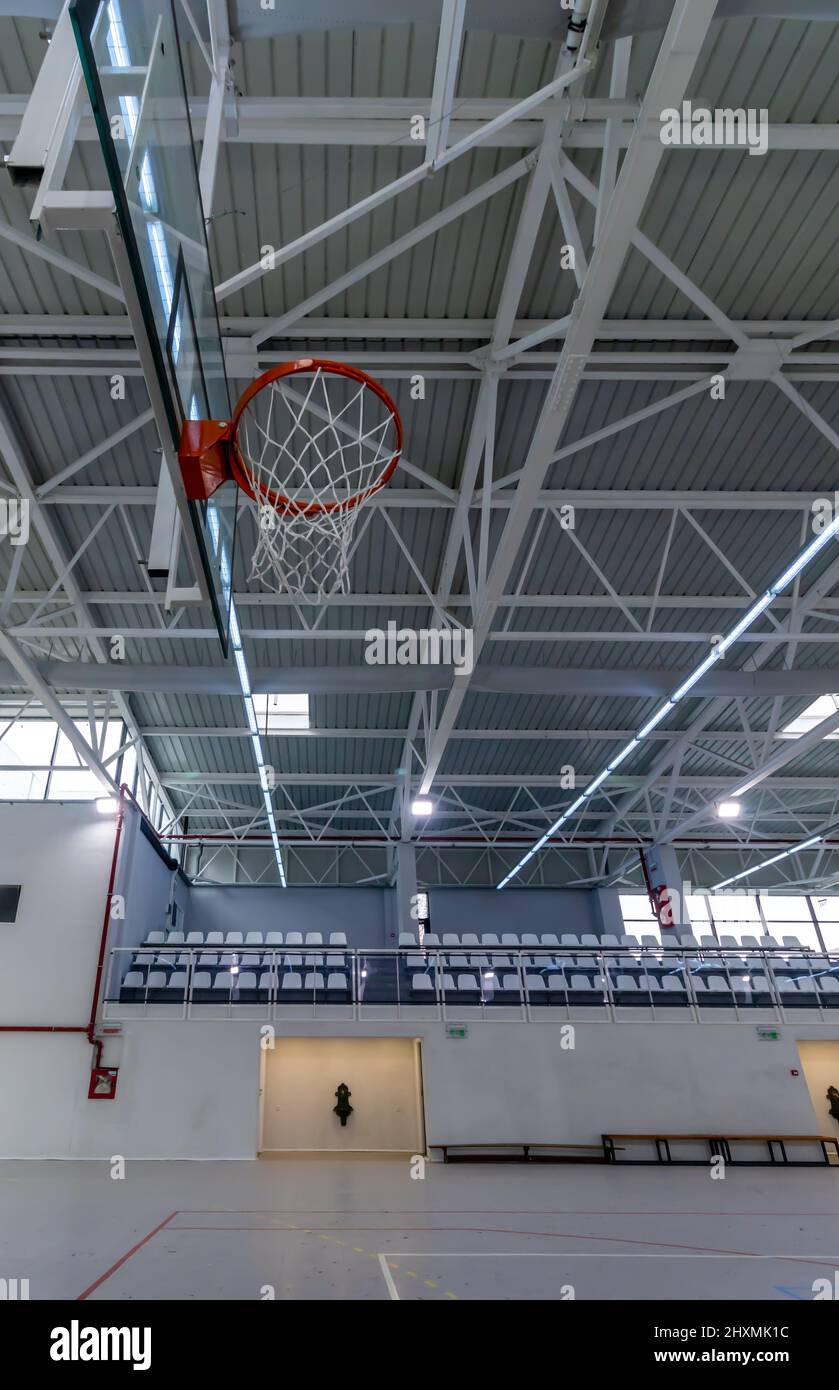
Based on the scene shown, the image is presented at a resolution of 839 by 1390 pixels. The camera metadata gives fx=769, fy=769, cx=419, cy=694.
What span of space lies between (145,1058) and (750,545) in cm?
1514

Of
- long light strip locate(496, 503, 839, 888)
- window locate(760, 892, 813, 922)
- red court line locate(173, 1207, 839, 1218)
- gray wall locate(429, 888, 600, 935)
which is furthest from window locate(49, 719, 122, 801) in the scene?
window locate(760, 892, 813, 922)

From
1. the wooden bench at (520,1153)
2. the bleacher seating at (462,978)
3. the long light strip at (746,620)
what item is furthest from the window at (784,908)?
the wooden bench at (520,1153)

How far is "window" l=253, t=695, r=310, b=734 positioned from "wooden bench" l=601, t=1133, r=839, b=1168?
1220cm

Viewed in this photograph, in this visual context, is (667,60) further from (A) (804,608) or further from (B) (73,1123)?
(B) (73,1123)

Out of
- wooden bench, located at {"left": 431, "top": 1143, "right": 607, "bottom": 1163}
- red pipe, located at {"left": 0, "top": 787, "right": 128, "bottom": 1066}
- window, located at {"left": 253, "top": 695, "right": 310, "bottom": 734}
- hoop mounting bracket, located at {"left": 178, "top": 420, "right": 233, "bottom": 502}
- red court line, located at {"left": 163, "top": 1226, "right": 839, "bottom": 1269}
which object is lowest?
red court line, located at {"left": 163, "top": 1226, "right": 839, "bottom": 1269}

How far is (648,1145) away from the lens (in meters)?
14.0

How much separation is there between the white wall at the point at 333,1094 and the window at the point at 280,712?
8316 millimetres

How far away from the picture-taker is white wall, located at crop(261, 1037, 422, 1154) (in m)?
14.3

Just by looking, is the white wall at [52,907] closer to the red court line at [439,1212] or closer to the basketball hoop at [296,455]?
the basketball hoop at [296,455]

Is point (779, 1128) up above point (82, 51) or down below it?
below

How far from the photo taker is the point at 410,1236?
21.4ft

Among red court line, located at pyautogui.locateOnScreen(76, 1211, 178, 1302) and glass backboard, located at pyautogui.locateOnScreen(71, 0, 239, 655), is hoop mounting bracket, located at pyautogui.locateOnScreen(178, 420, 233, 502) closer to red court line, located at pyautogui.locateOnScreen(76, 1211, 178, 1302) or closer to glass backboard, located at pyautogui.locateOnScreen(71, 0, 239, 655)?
glass backboard, located at pyautogui.locateOnScreen(71, 0, 239, 655)

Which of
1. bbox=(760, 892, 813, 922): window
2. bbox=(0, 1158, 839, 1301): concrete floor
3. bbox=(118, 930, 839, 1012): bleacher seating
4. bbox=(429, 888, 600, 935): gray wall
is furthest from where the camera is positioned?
bbox=(760, 892, 813, 922): window

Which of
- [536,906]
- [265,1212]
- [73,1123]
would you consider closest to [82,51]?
[265,1212]
